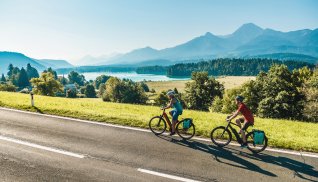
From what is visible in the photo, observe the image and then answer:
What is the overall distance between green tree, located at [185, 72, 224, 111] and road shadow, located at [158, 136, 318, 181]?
151 feet

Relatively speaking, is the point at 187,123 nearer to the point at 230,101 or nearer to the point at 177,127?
the point at 177,127

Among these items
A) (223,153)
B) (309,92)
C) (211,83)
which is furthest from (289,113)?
(223,153)

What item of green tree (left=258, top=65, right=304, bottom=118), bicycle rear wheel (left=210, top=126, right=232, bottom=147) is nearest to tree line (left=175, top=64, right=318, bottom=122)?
green tree (left=258, top=65, right=304, bottom=118)

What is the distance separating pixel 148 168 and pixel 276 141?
20.9ft

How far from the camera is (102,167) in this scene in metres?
9.18

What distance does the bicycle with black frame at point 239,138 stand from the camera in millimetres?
10844

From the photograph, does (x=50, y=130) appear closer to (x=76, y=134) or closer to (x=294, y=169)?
(x=76, y=134)

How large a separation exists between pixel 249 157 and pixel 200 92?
47573 millimetres

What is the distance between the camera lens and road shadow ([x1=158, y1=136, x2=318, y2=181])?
29.8 ft

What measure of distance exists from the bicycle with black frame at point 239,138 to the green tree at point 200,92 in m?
45.3

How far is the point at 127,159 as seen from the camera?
32.3 ft

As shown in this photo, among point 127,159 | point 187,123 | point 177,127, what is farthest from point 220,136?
point 127,159

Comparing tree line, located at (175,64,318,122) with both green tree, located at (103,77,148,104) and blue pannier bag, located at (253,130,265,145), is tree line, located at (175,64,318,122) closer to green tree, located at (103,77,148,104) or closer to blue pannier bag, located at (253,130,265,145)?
blue pannier bag, located at (253,130,265,145)

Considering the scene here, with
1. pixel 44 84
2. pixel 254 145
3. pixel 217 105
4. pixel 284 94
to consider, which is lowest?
pixel 217 105
